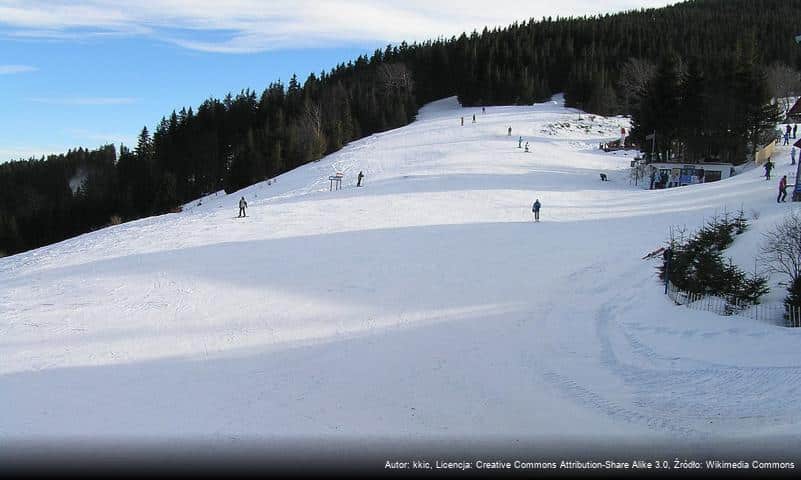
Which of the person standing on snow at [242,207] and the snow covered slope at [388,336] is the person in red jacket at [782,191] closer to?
the snow covered slope at [388,336]

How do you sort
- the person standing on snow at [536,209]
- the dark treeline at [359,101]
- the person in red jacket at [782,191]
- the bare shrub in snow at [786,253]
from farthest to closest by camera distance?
1. the dark treeline at [359,101]
2. the person standing on snow at [536,209]
3. the person in red jacket at [782,191]
4. the bare shrub in snow at [786,253]

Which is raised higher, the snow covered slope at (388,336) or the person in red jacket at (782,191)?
the person in red jacket at (782,191)

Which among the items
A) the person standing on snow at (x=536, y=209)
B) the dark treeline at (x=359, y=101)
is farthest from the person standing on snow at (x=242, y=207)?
the dark treeline at (x=359, y=101)

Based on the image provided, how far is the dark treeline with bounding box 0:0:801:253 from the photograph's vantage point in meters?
76.3

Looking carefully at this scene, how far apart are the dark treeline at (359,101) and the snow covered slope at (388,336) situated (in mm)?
42566

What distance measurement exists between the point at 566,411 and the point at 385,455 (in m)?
2.92

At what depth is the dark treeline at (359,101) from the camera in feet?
250

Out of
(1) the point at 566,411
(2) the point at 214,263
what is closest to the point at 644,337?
(1) the point at 566,411

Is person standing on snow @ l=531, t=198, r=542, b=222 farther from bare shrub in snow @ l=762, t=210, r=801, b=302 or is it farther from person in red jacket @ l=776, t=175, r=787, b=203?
bare shrub in snow @ l=762, t=210, r=801, b=302

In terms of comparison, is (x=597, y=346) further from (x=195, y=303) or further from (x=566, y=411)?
(x=195, y=303)

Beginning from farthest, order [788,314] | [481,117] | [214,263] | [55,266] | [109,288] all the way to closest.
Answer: [481,117] → [55,266] → [214,263] → [109,288] → [788,314]

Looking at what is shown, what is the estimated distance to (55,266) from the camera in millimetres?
21375

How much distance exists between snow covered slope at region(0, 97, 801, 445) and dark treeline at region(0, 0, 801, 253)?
4257 cm

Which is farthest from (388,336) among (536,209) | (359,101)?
(359,101)
